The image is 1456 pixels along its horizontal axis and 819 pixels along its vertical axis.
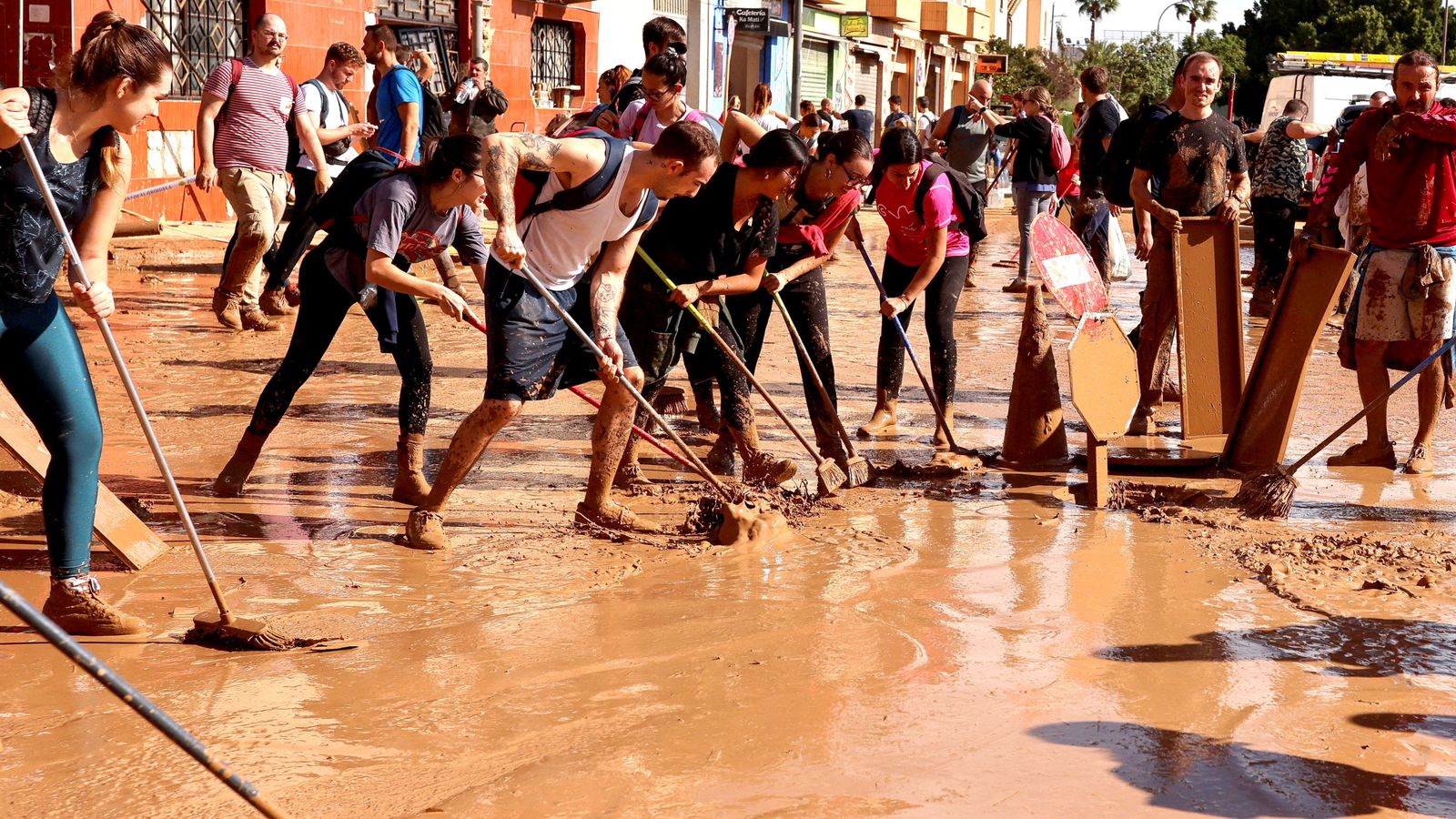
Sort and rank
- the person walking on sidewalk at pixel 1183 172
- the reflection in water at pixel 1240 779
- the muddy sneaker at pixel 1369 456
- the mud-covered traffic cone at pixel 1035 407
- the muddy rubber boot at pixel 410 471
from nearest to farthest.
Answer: the reflection in water at pixel 1240 779
the muddy rubber boot at pixel 410 471
the mud-covered traffic cone at pixel 1035 407
the muddy sneaker at pixel 1369 456
the person walking on sidewalk at pixel 1183 172

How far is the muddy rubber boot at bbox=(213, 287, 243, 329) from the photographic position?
8.98m

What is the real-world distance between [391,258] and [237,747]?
6.88 ft

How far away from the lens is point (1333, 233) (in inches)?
311

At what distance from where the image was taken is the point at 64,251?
3.89 m

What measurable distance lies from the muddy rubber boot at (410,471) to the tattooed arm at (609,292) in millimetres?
899

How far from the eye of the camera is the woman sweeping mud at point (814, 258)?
239 inches

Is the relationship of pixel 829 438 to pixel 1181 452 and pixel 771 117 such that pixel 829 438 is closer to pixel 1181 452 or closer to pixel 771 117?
pixel 1181 452

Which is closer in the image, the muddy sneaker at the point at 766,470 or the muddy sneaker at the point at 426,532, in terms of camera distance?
the muddy sneaker at the point at 426,532

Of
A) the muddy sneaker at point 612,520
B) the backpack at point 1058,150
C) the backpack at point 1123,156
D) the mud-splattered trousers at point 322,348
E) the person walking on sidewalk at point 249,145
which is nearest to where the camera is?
the muddy sneaker at point 612,520

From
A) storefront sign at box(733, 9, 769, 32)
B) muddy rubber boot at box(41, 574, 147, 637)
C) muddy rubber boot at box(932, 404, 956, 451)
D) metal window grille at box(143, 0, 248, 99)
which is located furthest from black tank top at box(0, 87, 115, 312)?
storefront sign at box(733, 9, 769, 32)

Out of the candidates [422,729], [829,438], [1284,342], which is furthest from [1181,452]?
[422,729]

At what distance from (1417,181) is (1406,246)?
28 centimetres

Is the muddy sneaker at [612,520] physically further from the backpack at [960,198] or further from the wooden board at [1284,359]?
the wooden board at [1284,359]

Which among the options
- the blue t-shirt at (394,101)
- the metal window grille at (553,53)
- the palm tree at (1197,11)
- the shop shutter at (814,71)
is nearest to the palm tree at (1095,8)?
the palm tree at (1197,11)
